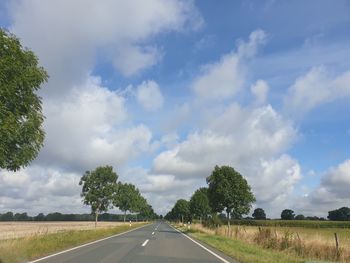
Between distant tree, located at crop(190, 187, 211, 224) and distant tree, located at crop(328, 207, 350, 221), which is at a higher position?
distant tree, located at crop(328, 207, 350, 221)

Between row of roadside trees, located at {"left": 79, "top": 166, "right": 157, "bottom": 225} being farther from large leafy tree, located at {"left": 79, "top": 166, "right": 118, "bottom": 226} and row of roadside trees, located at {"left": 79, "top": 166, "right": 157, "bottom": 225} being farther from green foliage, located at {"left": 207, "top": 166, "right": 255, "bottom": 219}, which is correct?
green foliage, located at {"left": 207, "top": 166, "right": 255, "bottom": 219}

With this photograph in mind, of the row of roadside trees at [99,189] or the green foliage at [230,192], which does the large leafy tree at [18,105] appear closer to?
the green foliage at [230,192]

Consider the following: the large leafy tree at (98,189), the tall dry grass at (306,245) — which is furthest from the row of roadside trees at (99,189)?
the tall dry grass at (306,245)

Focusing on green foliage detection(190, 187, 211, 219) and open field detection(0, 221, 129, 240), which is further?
green foliage detection(190, 187, 211, 219)

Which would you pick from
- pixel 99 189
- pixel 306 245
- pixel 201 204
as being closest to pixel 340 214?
pixel 201 204

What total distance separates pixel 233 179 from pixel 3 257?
28478 mm

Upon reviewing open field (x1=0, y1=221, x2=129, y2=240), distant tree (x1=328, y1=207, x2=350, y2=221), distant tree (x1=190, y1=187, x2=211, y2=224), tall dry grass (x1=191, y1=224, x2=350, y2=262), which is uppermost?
distant tree (x1=328, y1=207, x2=350, y2=221)

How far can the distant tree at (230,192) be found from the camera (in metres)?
41.0

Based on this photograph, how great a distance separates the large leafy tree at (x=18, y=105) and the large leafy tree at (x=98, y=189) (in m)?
46.7

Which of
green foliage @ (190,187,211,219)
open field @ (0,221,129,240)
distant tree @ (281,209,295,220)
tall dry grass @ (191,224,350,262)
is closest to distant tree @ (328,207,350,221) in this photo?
distant tree @ (281,209,295,220)

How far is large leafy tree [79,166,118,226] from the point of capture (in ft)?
206

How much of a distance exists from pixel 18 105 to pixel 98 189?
4864cm

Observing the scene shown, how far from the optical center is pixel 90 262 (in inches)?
618

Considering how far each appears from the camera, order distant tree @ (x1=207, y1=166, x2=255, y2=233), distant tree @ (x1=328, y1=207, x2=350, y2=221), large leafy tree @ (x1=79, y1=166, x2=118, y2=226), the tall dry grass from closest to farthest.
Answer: the tall dry grass → distant tree @ (x1=207, y1=166, x2=255, y2=233) → large leafy tree @ (x1=79, y1=166, x2=118, y2=226) → distant tree @ (x1=328, y1=207, x2=350, y2=221)
